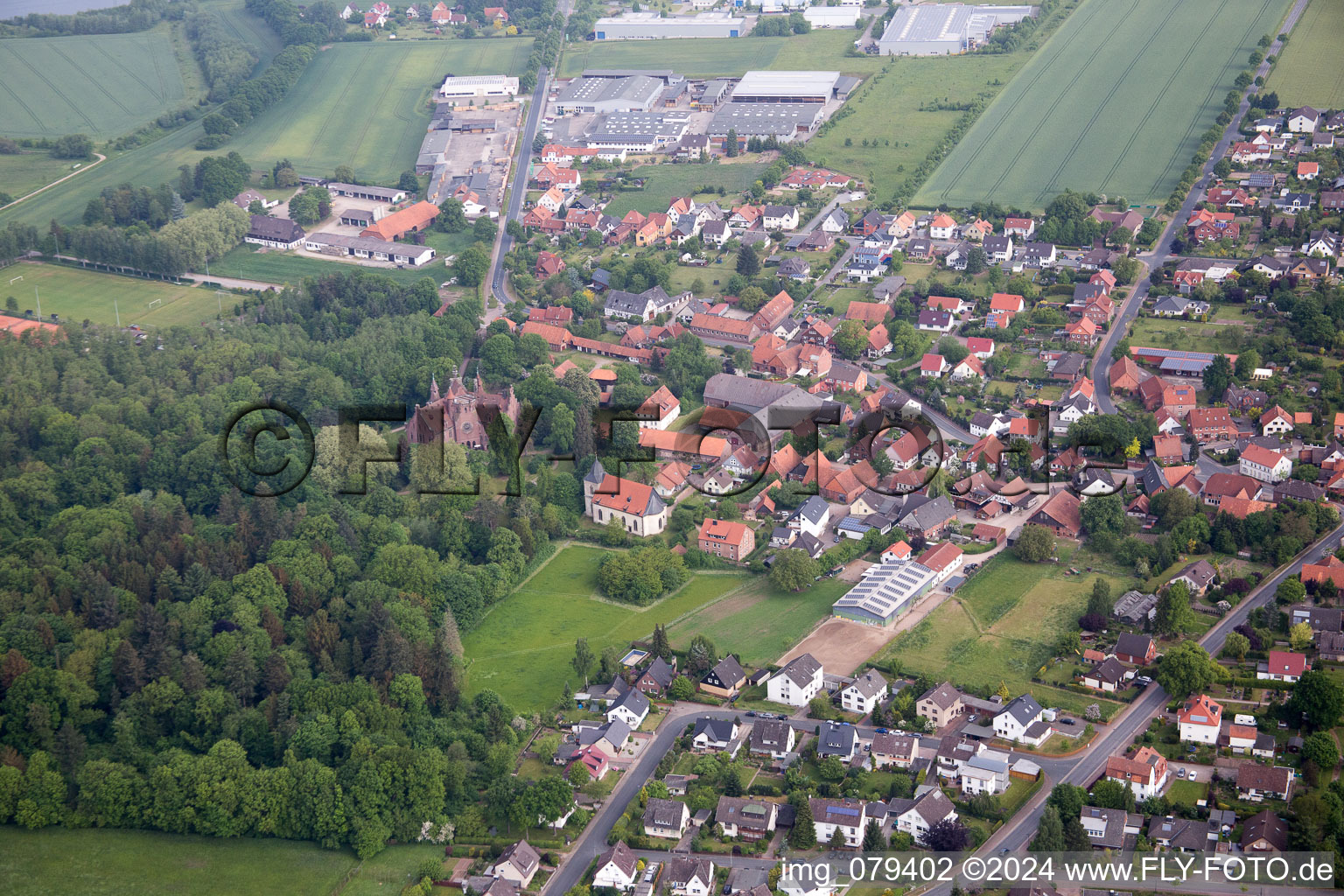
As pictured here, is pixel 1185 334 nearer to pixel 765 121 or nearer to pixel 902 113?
pixel 902 113

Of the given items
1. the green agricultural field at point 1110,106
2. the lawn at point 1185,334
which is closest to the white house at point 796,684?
the lawn at point 1185,334

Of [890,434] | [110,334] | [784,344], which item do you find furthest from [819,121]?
[110,334]

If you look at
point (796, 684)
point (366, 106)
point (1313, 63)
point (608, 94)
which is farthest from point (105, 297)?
point (1313, 63)

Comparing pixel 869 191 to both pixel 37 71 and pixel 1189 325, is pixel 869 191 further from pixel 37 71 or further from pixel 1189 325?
pixel 37 71

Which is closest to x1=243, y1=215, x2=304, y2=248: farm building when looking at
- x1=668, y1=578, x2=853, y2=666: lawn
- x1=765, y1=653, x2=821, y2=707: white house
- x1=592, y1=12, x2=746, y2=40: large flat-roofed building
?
x1=592, y1=12, x2=746, y2=40: large flat-roofed building

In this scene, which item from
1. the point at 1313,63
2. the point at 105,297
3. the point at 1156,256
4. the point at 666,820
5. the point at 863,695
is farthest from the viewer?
the point at 1313,63

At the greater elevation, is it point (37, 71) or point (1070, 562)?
point (37, 71)

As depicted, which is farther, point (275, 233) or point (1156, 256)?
point (275, 233)

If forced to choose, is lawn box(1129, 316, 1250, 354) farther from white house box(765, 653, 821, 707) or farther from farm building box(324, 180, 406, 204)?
farm building box(324, 180, 406, 204)
